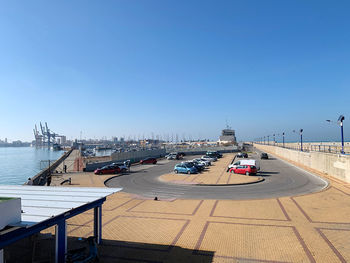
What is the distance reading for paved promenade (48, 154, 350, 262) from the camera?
9.90m

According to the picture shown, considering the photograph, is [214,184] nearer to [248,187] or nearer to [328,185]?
[248,187]

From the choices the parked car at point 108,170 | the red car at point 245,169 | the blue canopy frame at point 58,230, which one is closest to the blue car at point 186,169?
the red car at point 245,169

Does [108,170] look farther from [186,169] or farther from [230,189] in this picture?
[230,189]

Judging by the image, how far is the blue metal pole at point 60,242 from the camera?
864 cm

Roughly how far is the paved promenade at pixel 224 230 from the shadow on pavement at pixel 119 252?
40 millimetres

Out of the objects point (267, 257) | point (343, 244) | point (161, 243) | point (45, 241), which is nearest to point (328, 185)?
point (343, 244)

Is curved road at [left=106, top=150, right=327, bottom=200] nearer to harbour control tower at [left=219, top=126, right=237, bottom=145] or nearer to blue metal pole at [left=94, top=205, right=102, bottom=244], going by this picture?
blue metal pole at [left=94, top=205, right=102, bottom=244]

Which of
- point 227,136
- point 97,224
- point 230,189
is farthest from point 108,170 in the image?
point 227,136

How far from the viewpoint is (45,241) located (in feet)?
38.9

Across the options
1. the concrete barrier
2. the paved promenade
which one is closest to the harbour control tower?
the concrete barrier

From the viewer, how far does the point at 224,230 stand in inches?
494

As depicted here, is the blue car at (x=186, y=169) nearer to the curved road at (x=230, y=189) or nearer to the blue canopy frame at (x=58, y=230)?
the curved road at (x=230, y=189)

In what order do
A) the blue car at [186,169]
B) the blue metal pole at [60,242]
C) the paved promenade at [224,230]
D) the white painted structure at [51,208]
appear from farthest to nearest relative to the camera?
the blue car at [186,169] < the paved promenade at [224,230] < the blue metal pole at [60,242] < the white painted structure at [51,208]

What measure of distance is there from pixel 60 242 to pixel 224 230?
7669 mm
